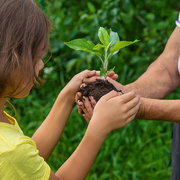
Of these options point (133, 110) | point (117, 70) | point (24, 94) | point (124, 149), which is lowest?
point (124, 149)

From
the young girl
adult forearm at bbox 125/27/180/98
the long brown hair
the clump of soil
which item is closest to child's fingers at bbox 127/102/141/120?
the young girl

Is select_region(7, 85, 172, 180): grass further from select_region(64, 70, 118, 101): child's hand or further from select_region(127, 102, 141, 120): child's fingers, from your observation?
select_region(127, 102, 141, 120): child's fingers

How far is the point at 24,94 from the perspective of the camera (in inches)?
46.1

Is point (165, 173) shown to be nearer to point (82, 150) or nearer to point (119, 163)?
point (119, 163)

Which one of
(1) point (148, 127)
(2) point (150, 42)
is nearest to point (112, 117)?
(1) point (148, 127)

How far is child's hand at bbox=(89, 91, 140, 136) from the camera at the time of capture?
3.89ft

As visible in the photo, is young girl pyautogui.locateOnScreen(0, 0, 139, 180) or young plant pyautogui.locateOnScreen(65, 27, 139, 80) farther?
young plant pyautogui.locateOnScreen(65, 27, 139, 80)

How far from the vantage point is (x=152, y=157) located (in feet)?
8.39

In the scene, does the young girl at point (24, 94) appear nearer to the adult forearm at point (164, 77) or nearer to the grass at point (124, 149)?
the adult forearm at point (164, 77)

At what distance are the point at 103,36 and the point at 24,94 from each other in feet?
2.00

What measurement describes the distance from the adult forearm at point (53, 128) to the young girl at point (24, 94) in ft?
0.81

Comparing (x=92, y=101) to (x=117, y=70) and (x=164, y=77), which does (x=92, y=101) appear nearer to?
(x=164, y=77)

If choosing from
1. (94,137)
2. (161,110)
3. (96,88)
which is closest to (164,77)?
(161,110)

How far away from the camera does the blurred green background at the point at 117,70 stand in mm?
2533
